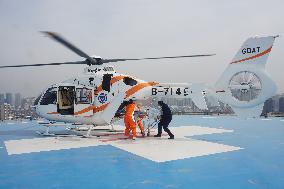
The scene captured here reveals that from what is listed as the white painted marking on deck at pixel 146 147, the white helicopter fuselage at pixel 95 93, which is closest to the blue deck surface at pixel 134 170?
the white painted marking on deck at pixel 146 147

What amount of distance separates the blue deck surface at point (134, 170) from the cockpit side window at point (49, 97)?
4466 mm

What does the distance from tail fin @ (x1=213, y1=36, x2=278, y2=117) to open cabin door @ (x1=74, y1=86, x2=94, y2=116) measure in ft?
19.5

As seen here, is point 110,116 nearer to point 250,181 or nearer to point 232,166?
point 232,166

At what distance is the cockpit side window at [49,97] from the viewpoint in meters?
13.5

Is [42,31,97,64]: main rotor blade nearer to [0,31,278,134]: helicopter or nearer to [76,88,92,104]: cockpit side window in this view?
[0,31,278,134]: helicopter

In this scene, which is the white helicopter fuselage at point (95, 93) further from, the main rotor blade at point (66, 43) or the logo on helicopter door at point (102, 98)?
the main rotor blade at point (66, 43)

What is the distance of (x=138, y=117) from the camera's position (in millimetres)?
13086

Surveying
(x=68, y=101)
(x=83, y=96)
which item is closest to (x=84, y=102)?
(x=83, y=96)

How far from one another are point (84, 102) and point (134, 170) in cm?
702

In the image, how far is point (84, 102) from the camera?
43.9 ft

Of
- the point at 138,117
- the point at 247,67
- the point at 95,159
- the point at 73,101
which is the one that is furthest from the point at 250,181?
the point at 73,101

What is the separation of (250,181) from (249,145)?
4.97 meters

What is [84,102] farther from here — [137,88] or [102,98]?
[137,88]

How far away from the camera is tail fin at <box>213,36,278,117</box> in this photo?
10.3 metres
